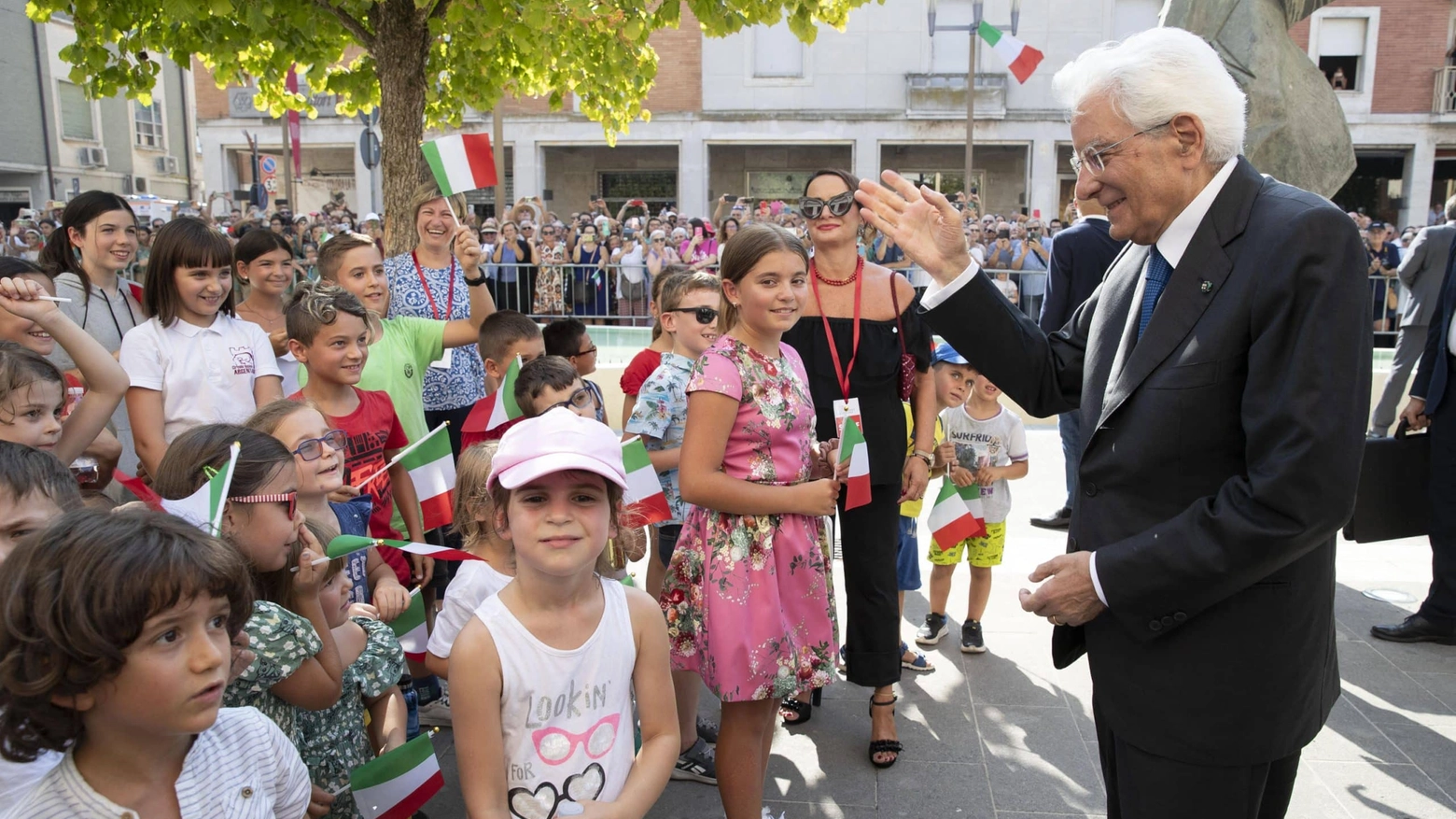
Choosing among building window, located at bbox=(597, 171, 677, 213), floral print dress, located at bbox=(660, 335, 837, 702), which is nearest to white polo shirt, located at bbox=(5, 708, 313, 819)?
floral print dress, located at bbox=(660, 335, 837, 702)

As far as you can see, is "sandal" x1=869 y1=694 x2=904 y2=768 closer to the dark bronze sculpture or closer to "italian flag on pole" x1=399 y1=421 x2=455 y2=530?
"italian flag on pole" x1=399 y1=421 x2=455 y2=530

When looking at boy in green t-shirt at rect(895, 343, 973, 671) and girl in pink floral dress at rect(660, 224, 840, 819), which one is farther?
boy in green t-shirt at rect(895, 343, 973, 671)

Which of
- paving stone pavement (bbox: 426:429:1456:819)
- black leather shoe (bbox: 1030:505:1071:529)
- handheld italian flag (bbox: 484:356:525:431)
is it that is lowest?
paving stone pavement (bbox: 426:429:1456:819)

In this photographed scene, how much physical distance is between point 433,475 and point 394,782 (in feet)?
4.48

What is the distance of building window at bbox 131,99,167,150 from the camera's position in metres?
35.0

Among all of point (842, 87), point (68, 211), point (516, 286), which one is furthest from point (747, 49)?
point (68, 211)

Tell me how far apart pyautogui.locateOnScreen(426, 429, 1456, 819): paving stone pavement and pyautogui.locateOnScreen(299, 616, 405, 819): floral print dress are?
0.82 metres

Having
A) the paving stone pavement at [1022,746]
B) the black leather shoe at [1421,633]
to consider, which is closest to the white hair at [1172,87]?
the paving stone pavement at [1022,746]

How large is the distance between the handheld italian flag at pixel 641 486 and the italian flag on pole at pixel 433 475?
0.73 meters

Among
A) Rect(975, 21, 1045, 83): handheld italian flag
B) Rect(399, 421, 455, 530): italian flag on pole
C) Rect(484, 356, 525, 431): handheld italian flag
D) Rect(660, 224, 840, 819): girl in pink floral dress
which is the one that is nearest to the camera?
Rect(660, 224, 840, 819): girl in pink floral dress

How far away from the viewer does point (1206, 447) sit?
2.02 m

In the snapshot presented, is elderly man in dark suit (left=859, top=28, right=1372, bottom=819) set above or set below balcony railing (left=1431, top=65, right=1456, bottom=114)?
below

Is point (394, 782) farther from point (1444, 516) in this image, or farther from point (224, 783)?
point (1444, 516)

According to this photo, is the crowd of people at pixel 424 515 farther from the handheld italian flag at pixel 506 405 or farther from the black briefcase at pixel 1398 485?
the black briefcase at pixel 1398 485
